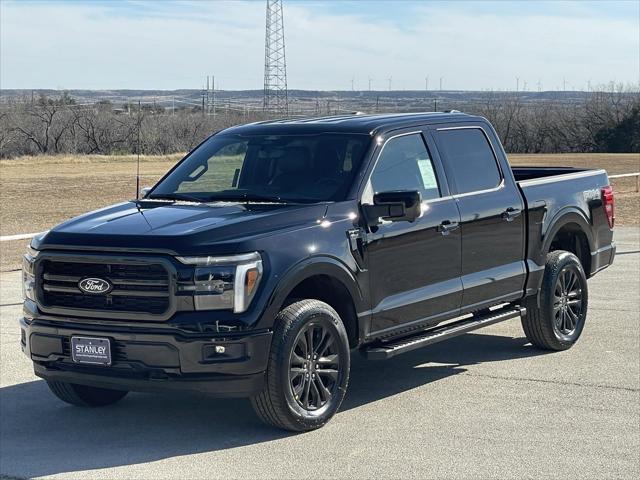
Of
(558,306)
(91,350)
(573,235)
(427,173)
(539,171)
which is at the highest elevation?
(427,173)

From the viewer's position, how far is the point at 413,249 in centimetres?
778

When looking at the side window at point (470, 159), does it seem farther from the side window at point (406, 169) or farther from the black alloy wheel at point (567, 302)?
the black alloy wheel at point (567, 302)

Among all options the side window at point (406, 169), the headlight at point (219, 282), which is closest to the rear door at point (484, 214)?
the side window at point (406, 169)

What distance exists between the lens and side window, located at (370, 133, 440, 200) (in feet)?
25.5

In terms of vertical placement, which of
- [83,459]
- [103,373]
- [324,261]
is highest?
[324,261]

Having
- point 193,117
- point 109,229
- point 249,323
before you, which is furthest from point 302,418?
point 193,117

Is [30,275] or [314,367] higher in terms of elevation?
[30,275]

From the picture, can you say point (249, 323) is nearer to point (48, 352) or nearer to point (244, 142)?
point (48, 352)

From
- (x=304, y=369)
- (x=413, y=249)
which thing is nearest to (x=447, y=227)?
(x=413, y=249)

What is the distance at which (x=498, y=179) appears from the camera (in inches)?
351

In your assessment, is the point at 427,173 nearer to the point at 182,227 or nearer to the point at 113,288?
the point at 182,227

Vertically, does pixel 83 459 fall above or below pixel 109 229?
below

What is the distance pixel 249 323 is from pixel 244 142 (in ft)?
7.39

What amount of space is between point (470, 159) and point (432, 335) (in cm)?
153
